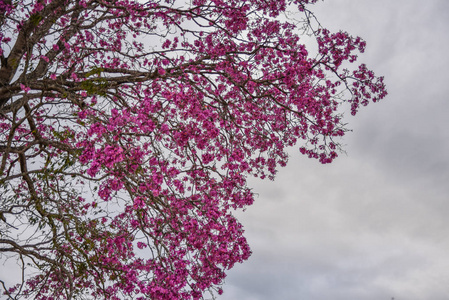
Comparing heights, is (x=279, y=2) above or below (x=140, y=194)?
above

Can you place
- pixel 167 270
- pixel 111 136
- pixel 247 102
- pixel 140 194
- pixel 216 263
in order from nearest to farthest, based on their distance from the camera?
pixel 111 136 < pixel 167 270 < pixel 140 194 < pixel 216 263 < pixel 247 102

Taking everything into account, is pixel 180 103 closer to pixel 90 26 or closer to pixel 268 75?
pixel 268 75

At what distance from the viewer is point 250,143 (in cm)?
1024

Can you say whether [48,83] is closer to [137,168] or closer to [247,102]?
[137,168]

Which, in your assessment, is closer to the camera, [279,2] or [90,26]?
[279,2]

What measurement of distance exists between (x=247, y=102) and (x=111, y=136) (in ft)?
14.3

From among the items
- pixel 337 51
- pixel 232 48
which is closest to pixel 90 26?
pixel 232 48

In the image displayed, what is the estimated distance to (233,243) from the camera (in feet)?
24.9

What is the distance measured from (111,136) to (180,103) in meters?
1.47

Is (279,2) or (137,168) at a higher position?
(279,2)

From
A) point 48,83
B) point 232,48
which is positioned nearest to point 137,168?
point 48,83

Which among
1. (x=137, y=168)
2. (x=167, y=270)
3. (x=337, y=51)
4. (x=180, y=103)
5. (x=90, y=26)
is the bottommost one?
(x=167, y=270)

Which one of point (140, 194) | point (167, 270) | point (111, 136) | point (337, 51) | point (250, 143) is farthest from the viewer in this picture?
point (250, 143)

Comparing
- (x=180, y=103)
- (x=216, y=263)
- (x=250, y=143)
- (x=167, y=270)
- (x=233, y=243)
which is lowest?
(x=167, y=270)
